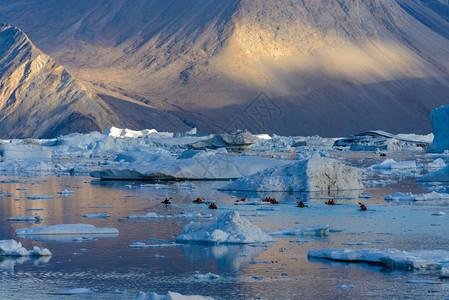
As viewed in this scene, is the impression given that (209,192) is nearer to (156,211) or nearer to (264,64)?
(156,211)

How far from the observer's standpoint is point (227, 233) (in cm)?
640

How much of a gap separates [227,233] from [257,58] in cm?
8549

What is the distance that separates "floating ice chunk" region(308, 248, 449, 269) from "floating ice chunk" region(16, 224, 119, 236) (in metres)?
2.25

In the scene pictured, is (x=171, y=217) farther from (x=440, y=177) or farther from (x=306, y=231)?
(x=440, y=177)

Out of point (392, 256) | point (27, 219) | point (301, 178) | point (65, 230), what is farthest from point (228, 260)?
point (301, 178)

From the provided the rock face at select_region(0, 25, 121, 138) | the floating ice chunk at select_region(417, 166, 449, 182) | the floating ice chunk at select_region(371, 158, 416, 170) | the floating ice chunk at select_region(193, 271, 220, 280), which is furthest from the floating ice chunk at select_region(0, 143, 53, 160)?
the rock face at select_region(0, 25, 121, 138)

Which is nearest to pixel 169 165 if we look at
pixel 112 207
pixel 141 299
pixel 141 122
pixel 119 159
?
pixel 112 207

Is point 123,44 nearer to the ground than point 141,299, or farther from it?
farther from it

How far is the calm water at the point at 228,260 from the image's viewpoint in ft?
15.1

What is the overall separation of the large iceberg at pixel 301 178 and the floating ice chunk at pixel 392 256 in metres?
5.77

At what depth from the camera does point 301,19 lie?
9838cm

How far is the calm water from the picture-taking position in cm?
462

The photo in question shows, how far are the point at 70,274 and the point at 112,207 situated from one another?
14.3ft

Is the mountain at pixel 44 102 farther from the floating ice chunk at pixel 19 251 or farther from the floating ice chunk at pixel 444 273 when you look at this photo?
the floating ice chunk at pixel 444 273
